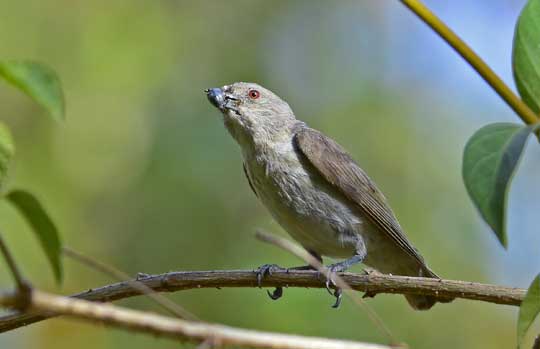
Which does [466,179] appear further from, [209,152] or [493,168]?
[209,152]

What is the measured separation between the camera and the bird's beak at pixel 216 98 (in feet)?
17.9

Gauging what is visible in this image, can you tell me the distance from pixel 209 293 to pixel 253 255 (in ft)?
2.56

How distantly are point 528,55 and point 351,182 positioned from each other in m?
3.33

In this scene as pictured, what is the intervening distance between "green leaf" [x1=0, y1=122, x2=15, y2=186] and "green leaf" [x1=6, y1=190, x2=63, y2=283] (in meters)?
0.09

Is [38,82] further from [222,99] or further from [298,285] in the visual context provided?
[222,99]

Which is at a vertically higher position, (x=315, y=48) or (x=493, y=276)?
(x=315, y=48)

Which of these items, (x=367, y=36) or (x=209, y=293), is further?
(x=367, y=36)

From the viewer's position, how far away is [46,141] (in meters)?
8.49

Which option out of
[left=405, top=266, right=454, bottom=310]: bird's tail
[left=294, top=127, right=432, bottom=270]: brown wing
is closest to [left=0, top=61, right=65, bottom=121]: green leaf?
[left=294, top=127, right=432, bottom=270]: brown wing

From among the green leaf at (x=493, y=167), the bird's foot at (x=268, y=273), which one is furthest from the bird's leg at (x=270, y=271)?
the green leaf at (x=493, y=167)

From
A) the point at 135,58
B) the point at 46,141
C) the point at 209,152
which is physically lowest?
the point at 209,152

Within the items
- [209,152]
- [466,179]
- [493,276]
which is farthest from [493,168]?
[209,152]

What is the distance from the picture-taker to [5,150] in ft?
5.02

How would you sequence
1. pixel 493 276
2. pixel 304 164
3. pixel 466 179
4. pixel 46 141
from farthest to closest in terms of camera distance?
1. pixel 46 141
2. pixel 493 276
3. pixel 304 164
4. pixel 466 179
